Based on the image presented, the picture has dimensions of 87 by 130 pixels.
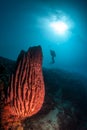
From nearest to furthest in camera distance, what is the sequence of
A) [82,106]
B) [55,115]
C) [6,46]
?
[55,115] → [82,106] → [6,46]

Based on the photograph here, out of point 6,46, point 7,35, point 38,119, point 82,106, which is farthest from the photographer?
point 6,46

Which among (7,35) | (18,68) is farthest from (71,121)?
(7,35)

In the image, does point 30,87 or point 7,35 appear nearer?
point 30,87

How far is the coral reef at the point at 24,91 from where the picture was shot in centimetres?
347

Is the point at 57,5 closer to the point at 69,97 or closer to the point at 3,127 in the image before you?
the point at 69,97

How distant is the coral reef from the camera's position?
3.47 metres

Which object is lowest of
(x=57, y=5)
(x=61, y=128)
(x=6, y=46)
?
(x=61, y=128)

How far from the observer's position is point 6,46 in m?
92.9

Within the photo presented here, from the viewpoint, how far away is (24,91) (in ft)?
11.5

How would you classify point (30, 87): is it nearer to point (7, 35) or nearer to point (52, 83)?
point (52, 83)

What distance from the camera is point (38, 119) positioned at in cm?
496

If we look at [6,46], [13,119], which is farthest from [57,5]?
[6,46]

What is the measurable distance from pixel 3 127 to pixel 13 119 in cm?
28

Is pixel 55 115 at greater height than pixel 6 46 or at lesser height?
lesser
